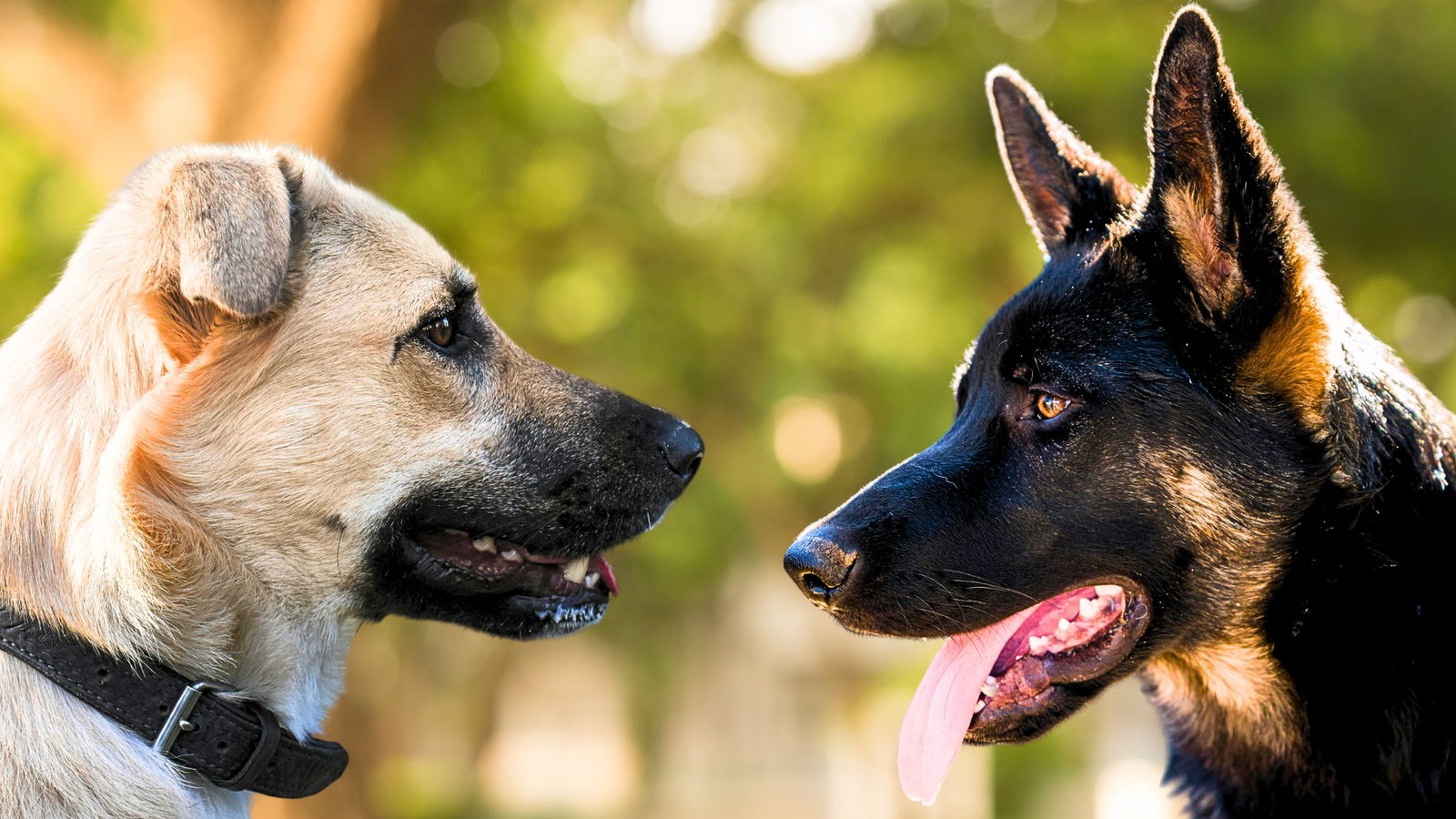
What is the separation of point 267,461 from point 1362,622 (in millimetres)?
2811

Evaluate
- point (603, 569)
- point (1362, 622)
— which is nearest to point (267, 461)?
point (603, 569)

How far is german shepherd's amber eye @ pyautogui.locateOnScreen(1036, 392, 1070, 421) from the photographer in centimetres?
306

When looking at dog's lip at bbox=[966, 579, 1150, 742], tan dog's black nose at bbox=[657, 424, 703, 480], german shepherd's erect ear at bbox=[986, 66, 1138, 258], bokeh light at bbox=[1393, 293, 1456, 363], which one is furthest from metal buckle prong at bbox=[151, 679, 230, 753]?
bokeh light at bbox=[1393, 293, 1456, 363]

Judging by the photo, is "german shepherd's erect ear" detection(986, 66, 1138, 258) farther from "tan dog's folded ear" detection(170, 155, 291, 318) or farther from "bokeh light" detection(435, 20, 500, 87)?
"bokeh light" detection(435, 20, 500, 87)

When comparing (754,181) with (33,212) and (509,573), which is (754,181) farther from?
(509,573)

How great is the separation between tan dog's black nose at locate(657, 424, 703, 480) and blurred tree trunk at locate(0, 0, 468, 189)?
474 cm

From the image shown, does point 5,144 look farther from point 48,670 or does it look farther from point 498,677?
point 498,677

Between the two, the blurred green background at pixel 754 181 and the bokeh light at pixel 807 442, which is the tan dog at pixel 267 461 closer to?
the blurred green background at pixel 754 181

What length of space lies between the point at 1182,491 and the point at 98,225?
9.93 feet

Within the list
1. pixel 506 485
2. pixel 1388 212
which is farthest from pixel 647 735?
pixel 506 485

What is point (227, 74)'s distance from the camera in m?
8.28

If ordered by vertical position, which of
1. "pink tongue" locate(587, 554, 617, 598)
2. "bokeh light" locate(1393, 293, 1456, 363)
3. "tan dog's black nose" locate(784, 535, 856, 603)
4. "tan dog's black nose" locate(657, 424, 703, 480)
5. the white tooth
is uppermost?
"bokeh light" locate(1393, 293, 1456, 363)

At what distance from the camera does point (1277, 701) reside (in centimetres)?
294

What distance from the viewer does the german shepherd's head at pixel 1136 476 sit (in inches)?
110
